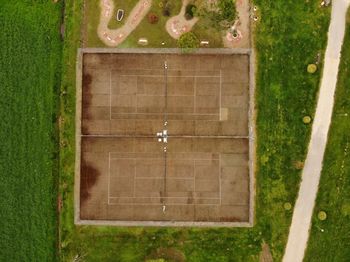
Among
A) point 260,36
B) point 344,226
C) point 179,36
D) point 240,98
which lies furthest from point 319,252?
point 179,36

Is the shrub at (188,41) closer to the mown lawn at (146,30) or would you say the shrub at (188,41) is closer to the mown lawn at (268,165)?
the mown lawn at (146,30)

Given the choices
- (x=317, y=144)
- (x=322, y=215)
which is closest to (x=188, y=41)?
(x=317, y=144)

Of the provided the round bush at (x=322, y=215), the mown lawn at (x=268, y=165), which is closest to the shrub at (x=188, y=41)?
the mown lawn at (x=268, y=165)

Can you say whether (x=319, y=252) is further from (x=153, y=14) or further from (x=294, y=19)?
(x=153, y=14)

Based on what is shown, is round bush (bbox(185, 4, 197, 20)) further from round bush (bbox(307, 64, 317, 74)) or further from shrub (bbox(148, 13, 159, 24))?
round bush (bbox(307, 64, 317, 74))

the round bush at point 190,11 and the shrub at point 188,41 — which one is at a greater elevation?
the round bush at point 190,11

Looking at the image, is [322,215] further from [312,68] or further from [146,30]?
[146,30]
